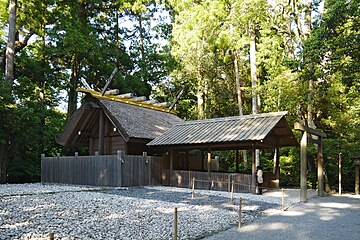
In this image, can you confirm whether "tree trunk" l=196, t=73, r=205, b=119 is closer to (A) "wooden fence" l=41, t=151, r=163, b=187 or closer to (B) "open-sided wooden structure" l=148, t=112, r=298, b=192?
(B) "open-sided wooden structure" l=148, t=112, r=298, b=192

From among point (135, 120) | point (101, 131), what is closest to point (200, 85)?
point (135, 120)

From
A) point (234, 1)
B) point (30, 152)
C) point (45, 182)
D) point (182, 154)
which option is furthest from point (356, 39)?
point (30, 152)

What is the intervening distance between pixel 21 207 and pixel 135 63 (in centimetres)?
2342

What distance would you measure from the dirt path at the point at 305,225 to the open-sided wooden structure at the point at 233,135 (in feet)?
14.9

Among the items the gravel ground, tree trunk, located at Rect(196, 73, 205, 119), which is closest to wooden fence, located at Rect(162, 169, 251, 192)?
the gravel ground

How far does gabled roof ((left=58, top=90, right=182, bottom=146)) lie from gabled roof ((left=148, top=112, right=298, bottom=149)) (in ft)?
4.44

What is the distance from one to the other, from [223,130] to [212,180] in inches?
99.7

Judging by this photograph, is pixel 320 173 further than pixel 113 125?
No

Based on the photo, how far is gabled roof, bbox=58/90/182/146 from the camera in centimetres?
1859

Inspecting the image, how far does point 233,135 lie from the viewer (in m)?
15.8

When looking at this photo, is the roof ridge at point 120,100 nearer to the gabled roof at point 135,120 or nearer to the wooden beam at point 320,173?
the gabled roof at point 135,120

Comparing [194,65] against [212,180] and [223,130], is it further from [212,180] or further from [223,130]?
[212,180]

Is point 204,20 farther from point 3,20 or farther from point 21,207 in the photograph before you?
point 21,207

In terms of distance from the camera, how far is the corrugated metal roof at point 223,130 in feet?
49.9
